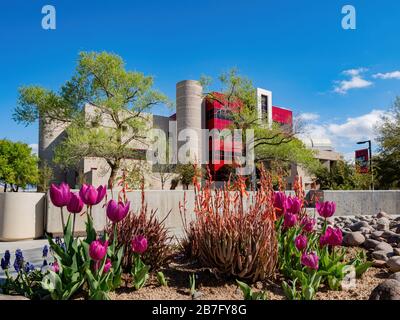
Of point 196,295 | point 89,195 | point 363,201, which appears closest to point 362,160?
point 363,201

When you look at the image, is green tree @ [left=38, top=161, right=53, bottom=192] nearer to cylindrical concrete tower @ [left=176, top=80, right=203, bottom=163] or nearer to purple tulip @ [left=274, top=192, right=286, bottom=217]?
cylindrical concrete tower @ [left=176, top=80, right=203, bottom=163]

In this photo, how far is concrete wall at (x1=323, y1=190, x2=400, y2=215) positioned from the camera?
51.0 ft

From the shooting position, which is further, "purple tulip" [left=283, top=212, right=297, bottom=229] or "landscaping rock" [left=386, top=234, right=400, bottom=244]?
"landscaping rock" [left=386, top=234, right=400, bottom=244]

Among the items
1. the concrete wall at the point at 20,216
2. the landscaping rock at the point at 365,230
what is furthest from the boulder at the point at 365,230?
the concrete wall at the point at 20,216

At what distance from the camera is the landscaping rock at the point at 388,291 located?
2.88m

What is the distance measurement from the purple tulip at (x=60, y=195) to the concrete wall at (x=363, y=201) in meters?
13.8

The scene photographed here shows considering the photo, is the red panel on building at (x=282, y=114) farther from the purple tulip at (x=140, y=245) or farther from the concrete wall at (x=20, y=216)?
the purple tulip at (x=140, y=245)

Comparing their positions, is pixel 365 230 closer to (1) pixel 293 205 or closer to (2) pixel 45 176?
(1) pixel 293 205

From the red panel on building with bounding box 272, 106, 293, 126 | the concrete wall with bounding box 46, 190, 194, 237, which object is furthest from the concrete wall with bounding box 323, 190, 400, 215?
the red panel on building with bounding box 272, 106, 293, 126

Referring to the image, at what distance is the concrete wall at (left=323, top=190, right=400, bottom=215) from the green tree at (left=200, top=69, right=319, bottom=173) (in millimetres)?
11887

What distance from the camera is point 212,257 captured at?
364 cm
